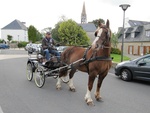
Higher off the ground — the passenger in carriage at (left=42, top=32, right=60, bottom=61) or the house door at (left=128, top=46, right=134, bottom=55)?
the passenger in carriage at (left=42, top=32, right=60, bottom=61)

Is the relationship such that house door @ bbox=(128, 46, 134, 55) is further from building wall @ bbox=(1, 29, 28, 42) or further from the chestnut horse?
building wall @ bbox=(1, 29, 28, 42)

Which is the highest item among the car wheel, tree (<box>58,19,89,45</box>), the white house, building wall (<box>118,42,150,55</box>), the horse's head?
the white house

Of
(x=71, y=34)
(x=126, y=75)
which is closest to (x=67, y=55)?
(x=126, y=75)

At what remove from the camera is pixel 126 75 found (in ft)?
30.4

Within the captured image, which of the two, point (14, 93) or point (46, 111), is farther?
point (14, 93)

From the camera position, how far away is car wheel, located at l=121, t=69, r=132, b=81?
→ 9.15 meters

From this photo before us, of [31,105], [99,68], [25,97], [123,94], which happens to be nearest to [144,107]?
[123,94]

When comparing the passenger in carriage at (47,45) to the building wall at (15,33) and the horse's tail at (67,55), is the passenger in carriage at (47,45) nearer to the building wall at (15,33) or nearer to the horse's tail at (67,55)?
the horse's tail at (67,55)

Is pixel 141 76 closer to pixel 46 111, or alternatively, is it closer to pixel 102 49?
pixel 102 49

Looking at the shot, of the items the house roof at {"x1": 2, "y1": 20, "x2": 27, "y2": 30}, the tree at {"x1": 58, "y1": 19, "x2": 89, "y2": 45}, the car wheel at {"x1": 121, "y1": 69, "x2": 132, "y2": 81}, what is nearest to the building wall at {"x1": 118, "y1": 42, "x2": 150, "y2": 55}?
the tree at {"x1": 58, "y1": 19, "x2": 89, "y2": 45}

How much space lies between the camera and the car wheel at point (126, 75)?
9.15 metres

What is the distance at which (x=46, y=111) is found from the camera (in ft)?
15.7

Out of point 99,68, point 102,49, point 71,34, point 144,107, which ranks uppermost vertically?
point 71,34

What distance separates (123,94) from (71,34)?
39.6 metres
